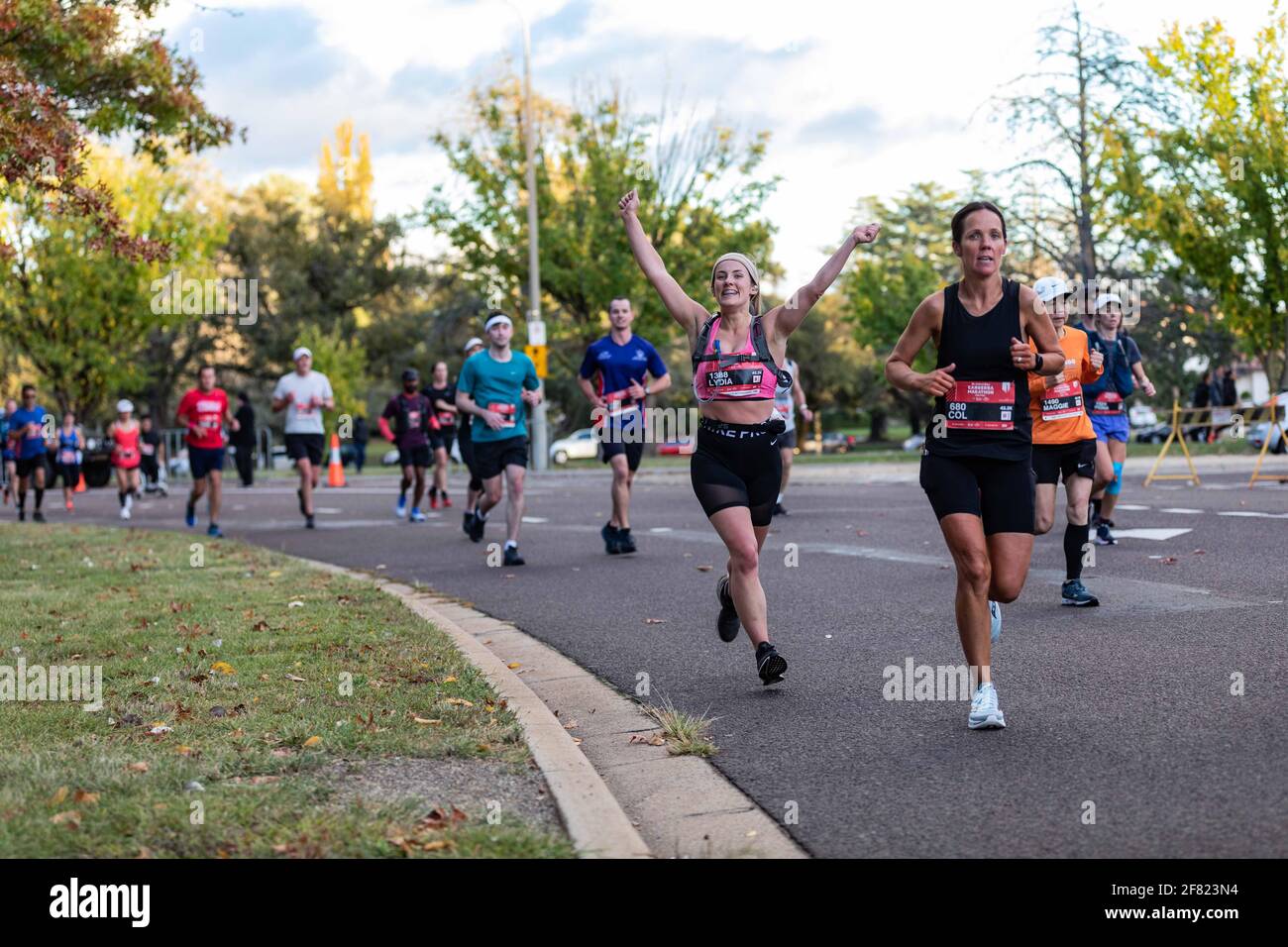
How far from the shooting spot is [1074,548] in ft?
28.5

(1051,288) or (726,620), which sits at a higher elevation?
(1051,288)

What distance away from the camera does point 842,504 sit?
1834cm

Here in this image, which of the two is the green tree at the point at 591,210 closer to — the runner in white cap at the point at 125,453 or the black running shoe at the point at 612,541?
the runner in white cap at the point at 125,453

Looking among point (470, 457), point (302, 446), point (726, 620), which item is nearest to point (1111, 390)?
point (726, 620)

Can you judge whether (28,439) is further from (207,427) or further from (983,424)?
(983,424)

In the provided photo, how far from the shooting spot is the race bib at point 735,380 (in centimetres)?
660

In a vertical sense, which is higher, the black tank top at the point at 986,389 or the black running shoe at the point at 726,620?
the black tank top at the point at 986,389

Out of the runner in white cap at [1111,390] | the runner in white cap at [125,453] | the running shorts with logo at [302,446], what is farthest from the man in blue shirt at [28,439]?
the runner in white cap at [1111,390]

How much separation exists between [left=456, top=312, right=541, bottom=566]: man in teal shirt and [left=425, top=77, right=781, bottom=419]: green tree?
2818 centimetres

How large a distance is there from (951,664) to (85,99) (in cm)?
1220

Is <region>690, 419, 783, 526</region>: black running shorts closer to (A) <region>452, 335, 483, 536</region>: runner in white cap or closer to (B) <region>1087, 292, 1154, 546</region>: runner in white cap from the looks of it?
(B) <region>1087, 292, 1154, 546</region>: runner in white cap

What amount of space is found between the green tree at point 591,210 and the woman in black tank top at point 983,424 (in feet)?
114

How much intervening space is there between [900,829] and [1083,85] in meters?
36.0
